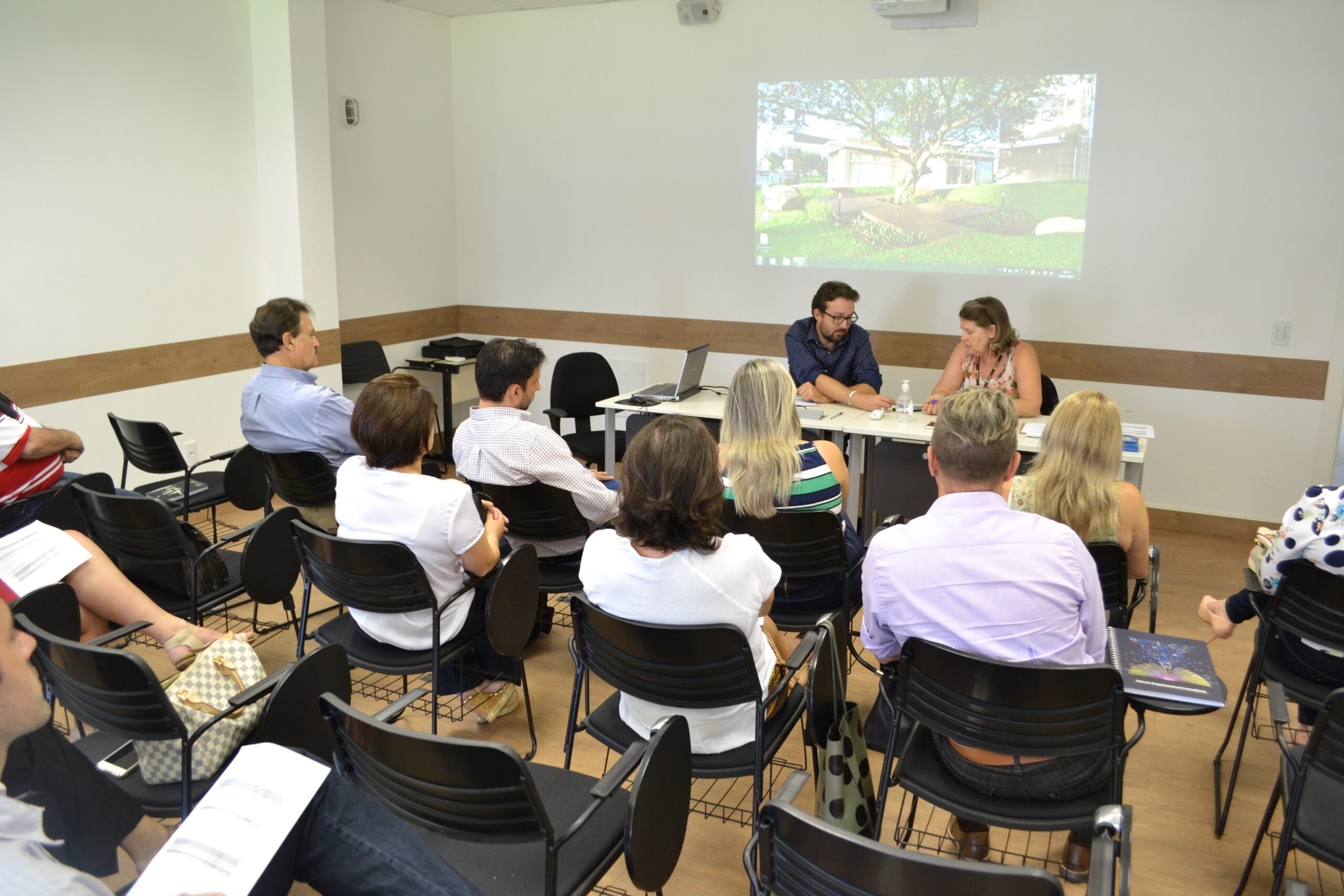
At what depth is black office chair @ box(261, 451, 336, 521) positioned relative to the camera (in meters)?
3.46

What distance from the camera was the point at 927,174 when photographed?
5.64 metres

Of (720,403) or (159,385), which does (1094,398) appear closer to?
(720,403)

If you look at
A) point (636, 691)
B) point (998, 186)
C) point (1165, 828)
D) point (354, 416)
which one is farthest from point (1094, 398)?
point (998, 186)

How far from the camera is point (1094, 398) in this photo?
8.52 feet

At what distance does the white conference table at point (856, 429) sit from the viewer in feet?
13.7

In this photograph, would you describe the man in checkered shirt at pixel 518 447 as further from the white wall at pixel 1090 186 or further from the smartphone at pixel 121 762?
the white wall at pixel 1090 186

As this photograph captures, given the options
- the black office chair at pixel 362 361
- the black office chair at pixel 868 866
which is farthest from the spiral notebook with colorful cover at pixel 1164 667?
the black office chair at pixel 362 361

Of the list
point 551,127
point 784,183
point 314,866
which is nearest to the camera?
point 314,866

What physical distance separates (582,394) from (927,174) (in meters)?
2.46

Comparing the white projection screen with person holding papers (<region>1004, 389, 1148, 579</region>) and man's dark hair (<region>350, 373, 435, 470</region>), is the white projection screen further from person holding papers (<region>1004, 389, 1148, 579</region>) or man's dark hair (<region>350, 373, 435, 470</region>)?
man's dark hair (<region>350, 373, 435, 470</region>)

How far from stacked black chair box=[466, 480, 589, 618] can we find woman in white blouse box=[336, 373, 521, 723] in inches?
12.8

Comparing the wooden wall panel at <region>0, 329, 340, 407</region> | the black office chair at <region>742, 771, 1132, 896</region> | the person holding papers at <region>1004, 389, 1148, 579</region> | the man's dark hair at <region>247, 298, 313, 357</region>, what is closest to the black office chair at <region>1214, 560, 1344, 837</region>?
the person holding papers at <region>1004, 389, 1148, 579</region>

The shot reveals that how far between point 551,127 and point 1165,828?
569 cm

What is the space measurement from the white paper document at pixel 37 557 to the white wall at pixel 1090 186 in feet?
14.6
